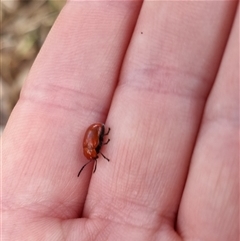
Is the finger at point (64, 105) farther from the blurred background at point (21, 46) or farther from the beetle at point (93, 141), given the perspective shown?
the blurred background at point (21, 46)

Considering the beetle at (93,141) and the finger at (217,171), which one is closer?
the finger at (217,171)

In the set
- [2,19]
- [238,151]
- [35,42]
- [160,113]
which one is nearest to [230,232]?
[238,151]

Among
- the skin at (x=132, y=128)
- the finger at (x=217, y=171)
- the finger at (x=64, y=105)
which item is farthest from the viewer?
the finger at (x=64, y=105)

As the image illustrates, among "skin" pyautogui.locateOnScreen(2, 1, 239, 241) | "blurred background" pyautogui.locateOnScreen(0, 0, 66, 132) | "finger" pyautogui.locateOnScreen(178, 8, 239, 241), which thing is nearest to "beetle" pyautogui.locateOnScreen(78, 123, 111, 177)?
"skin" pyautogui.locateOnScreen(2, 1, 239, 241)

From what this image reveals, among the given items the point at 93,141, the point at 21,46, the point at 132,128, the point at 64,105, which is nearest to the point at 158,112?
the point at 132,128

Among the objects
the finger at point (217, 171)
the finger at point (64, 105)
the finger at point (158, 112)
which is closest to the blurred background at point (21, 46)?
the finger at point (64, 105)

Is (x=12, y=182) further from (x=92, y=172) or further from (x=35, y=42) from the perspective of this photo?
(x=35, y=42)

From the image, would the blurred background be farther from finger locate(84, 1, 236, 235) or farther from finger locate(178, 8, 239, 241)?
finger locate(178, 8, 239, 241)

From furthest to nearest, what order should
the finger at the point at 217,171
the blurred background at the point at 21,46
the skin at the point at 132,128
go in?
the blurred background at the point at 21,46 → the skin at the point at 132,128 → the finger at the point at 217,171

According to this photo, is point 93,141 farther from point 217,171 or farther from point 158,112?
point 217,171
